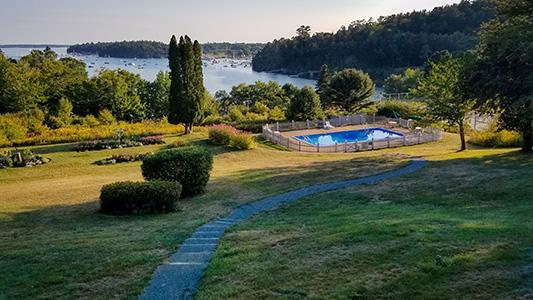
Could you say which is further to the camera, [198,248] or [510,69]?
[510,69]

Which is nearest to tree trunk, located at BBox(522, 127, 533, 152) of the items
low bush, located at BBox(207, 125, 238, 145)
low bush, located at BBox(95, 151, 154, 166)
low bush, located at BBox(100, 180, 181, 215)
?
low bush, located at BBox(207, 125, 238, 145)

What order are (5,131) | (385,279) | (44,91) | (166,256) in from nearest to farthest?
(385,279) < (166,256) < (5,131) < (44,91)

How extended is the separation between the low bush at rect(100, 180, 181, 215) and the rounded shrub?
1688 millimetres

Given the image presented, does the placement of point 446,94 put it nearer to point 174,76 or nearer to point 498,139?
point 498,139

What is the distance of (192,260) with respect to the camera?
286 inches

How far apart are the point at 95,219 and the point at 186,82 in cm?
1963

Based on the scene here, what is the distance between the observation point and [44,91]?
38.0 metres

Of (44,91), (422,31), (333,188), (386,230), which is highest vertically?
(422,31)

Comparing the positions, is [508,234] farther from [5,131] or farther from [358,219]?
[5,131]

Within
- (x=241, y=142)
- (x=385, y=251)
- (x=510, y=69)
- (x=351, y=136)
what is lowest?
(x=351, y=136)

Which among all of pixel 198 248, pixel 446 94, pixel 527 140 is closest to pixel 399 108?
pixel 446 94

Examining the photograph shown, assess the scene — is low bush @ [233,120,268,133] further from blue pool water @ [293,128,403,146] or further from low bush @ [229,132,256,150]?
low bush @ [229,132,256,150]

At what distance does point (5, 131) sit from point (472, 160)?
27.9m

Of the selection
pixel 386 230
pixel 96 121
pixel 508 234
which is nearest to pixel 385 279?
pixel 386 230
